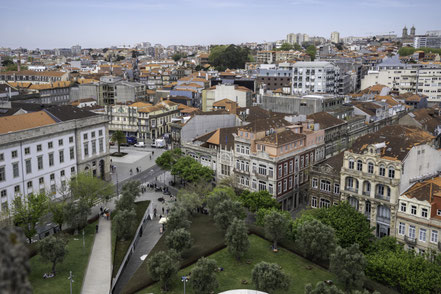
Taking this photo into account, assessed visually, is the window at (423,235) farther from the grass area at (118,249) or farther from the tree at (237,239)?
the grass area at (118,249)

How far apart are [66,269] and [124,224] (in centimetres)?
851

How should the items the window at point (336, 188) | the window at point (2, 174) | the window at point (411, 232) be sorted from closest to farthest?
the window at point (411, 232) < the window at point (2, 174) < the window at point (336, 188)

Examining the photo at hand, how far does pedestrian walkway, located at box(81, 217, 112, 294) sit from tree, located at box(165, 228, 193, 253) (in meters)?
7.16

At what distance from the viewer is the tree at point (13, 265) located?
11.0 metres

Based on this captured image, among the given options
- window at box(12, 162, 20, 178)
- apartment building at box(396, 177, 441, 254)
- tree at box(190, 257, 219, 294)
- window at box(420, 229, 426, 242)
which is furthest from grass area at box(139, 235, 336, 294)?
window at box(12, 162, 20, 178)

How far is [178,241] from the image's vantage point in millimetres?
46562

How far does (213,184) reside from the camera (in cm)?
7631

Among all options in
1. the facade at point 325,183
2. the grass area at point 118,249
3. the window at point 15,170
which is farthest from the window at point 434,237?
the window at point 15,170

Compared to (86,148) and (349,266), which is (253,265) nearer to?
(349,266)

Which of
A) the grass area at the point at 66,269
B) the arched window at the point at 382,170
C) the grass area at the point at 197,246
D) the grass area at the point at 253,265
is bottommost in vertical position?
the grass area at the point at 253,265

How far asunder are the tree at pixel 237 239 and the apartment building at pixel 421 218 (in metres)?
19.7

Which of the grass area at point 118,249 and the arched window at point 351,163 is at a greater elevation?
the arched window at point 351,163

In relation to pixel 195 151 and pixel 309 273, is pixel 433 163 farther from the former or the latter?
pixel 195 151

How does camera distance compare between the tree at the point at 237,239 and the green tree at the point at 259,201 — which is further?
the green tree at the point at 259,201
